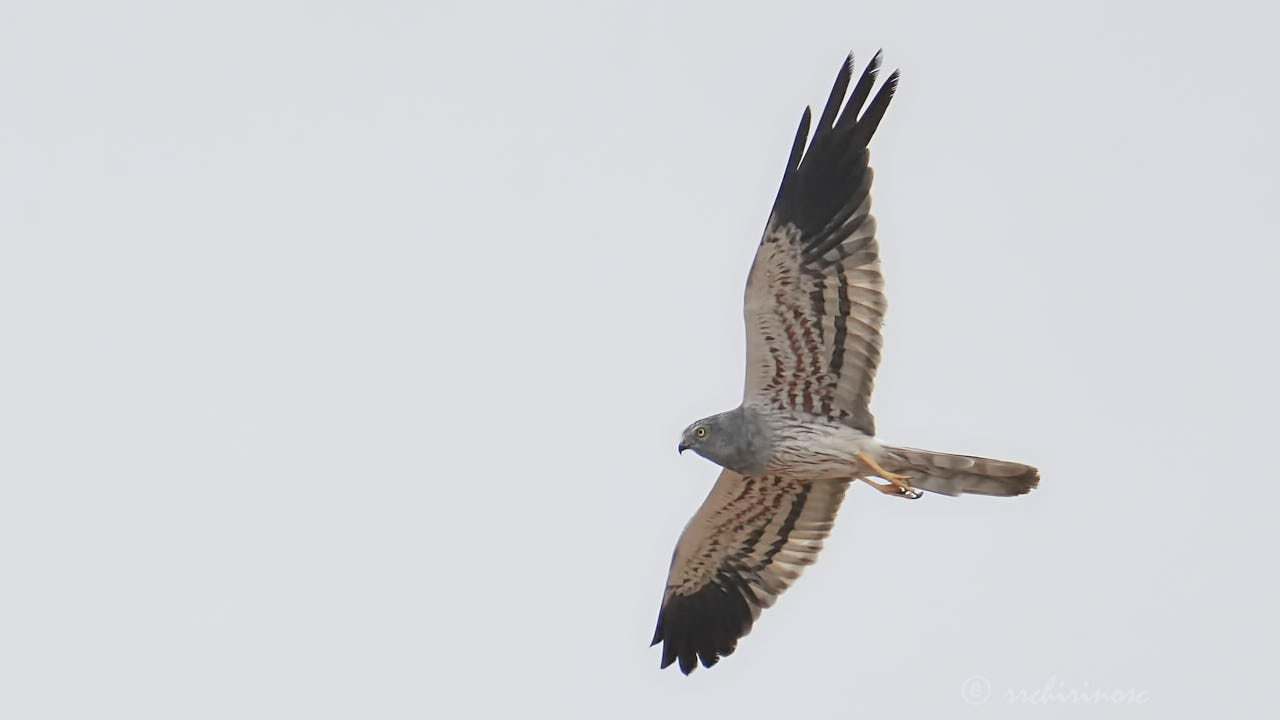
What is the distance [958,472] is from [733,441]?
1.83 meters

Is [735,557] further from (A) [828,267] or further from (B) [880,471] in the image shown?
(A) [828,267]

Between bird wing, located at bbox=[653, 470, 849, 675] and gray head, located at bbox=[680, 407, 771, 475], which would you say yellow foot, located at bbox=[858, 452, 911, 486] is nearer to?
gray head, located at bbox=[680, 407, 771, 475]

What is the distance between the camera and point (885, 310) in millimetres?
13578

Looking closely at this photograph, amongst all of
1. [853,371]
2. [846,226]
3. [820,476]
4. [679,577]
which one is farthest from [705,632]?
[846,226]

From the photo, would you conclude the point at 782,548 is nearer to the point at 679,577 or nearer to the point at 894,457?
the point at 679,577

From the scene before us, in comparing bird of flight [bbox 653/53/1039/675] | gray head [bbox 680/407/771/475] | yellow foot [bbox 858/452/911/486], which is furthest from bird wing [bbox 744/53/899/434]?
gray head [bbox 680/407/771/475]

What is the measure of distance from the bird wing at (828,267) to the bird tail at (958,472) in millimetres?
361

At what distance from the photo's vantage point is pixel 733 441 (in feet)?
46.4

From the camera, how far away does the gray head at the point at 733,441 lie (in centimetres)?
1414

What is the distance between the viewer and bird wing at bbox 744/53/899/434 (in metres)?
13.3

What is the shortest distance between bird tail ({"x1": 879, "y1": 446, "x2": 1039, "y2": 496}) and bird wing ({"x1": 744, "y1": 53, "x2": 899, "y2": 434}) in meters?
0.36

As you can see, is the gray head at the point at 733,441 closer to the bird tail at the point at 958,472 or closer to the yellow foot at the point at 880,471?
the yellow foot at the point at 880,471

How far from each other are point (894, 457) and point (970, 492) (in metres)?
0.67

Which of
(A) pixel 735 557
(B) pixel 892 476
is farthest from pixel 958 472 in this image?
(A) pixel 735 557
